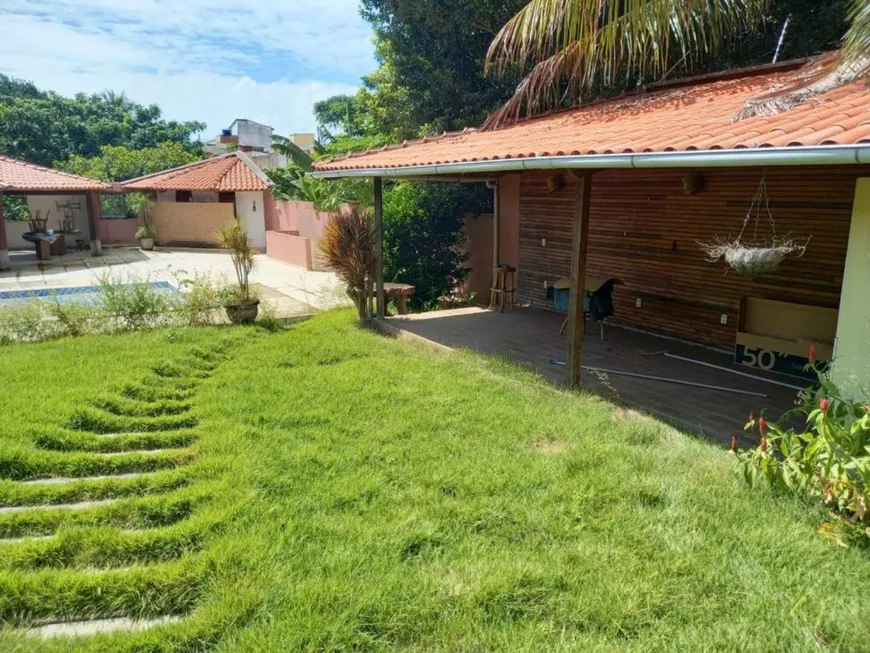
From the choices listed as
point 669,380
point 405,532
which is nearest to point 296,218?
point 669,380

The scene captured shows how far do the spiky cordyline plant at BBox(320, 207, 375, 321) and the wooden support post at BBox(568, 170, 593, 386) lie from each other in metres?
4.98

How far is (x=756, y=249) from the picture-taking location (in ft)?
20.8

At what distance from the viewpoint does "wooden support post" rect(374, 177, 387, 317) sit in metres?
10.5

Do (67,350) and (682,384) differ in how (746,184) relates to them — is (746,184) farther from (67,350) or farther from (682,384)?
(67,350)

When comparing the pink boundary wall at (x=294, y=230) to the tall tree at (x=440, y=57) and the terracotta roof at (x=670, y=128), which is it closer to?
the tall tree at (x=440, y=57)

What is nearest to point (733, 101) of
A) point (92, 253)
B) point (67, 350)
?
point (67, 350)

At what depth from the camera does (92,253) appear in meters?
25.4

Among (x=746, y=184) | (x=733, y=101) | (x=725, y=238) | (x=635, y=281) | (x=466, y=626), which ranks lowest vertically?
(x=466, y=626)

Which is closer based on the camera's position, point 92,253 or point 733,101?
point 733,101

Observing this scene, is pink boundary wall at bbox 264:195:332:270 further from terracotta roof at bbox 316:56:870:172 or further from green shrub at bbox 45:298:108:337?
terracotta roof at bbox 316:56:870:172

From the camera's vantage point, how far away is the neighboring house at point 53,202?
70.7 feet

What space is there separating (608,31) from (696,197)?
2967 millimetres

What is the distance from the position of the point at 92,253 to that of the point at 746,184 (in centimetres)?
2557

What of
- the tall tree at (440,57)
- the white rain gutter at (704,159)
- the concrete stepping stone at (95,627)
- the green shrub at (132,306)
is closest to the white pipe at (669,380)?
the white rain gutter at (704,159)
